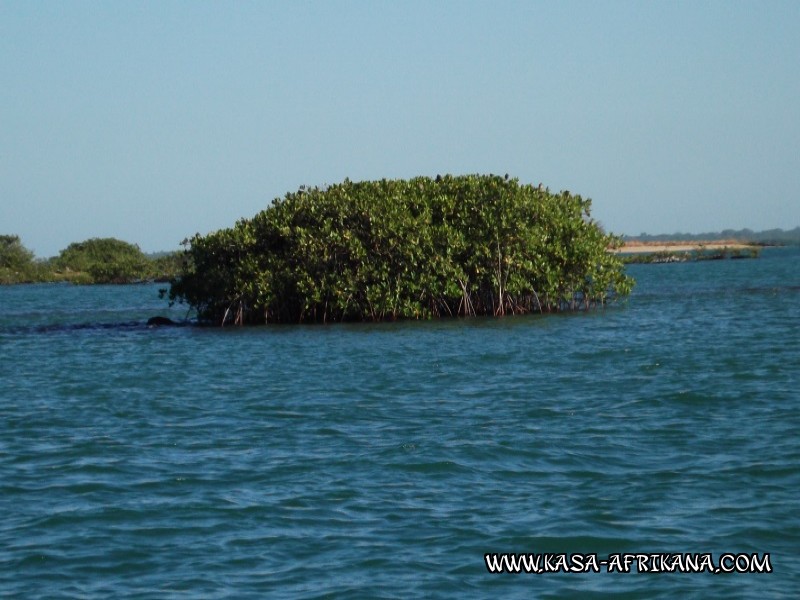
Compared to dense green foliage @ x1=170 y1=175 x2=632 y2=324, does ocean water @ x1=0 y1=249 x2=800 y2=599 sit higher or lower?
lower

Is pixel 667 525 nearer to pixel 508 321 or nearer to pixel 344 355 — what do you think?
pixel 344 355

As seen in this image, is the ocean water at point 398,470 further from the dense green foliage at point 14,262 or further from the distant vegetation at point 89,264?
the dense green foliage at point 14,262

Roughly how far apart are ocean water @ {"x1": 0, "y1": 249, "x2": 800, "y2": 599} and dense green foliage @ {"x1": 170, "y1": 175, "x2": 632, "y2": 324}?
10.3 m

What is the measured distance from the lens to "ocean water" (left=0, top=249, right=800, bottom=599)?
37.4ft

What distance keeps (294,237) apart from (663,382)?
21678 mm

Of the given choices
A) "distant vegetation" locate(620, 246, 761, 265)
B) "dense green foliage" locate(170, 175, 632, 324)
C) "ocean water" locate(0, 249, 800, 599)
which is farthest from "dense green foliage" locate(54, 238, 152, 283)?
"ocean water" locate(0, 249, 800, 599)

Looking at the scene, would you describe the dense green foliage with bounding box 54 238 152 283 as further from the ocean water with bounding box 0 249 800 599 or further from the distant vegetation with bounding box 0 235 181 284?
the ocean water with bounding box 0 249 800 599

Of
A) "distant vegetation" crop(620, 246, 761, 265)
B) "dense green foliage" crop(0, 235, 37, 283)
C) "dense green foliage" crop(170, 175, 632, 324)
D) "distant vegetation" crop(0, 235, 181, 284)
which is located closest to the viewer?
"dense green foliage" crop(170, 175, 632, 324)

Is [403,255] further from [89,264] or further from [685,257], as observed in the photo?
[685,257]

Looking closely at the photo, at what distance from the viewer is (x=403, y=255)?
141ft

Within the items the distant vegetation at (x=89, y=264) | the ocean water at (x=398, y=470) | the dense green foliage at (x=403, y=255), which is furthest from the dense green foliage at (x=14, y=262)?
the ocean water at (x=398, y=470)

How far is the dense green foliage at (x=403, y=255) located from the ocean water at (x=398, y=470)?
10328mm

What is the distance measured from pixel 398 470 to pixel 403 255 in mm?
27375

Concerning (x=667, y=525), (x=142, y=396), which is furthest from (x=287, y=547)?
(x=142, y=396)
